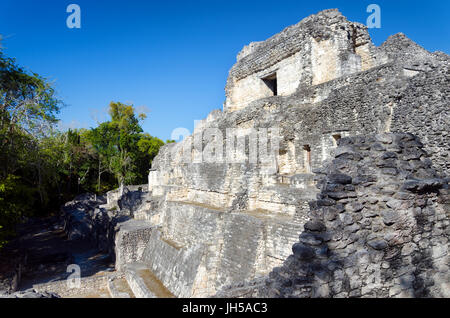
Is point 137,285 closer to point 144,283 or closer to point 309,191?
point 144,283

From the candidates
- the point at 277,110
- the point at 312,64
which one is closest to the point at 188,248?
the point at 277,110

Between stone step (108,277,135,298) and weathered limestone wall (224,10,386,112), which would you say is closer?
stone step (108,277,135,298)

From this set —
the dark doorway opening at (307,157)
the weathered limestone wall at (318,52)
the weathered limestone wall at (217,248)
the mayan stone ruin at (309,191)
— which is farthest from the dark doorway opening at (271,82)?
the weathered limestone wall at (217,248)

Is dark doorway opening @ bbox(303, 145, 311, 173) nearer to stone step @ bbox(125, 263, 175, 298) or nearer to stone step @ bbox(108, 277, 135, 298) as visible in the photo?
stone step @ bbox(125, 263, 175, 298)

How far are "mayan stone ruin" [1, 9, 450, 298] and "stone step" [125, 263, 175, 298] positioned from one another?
59mm

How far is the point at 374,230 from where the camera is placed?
355 centimetres

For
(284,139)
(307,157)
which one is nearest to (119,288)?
(284,139)

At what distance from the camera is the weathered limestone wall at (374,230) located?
3229mm

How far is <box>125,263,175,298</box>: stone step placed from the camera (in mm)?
8391

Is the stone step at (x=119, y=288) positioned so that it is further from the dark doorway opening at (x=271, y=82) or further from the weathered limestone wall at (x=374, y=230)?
the dark doorway opening at (x=271, y=82)

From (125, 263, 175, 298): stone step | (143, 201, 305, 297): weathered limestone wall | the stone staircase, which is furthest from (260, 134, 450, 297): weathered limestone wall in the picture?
the stone staircase
